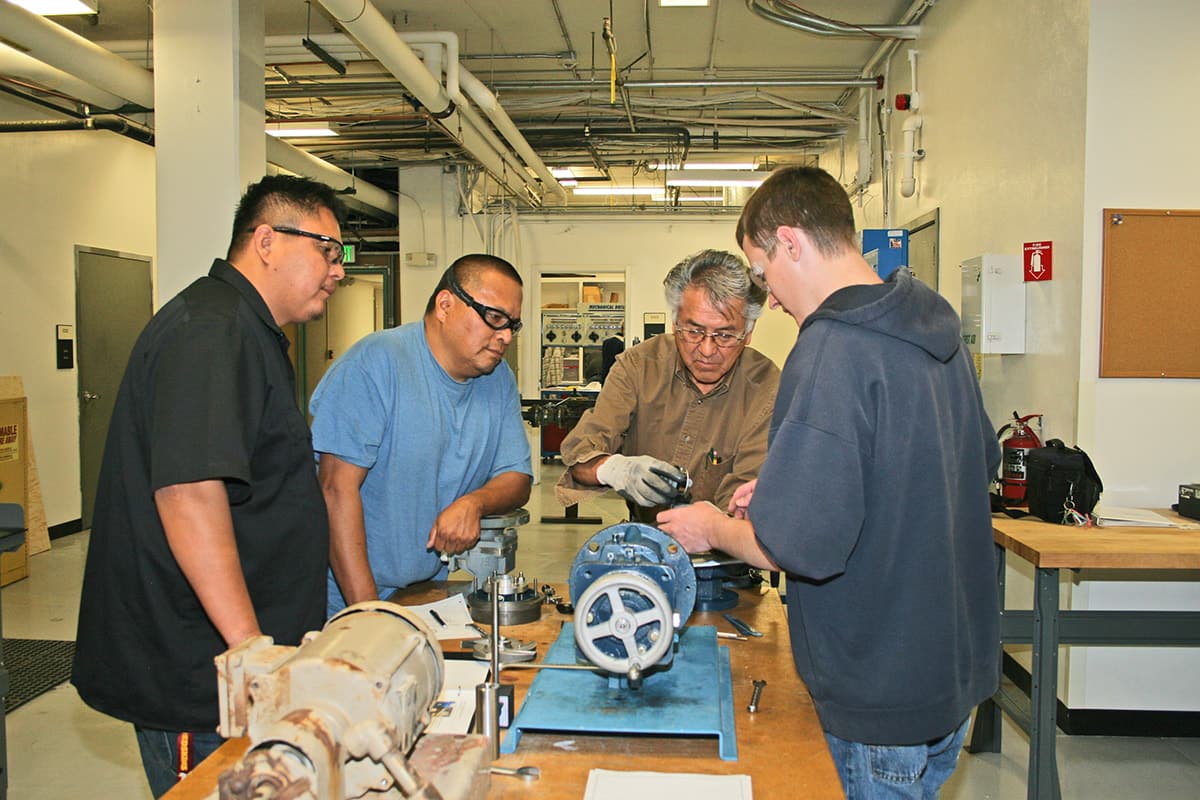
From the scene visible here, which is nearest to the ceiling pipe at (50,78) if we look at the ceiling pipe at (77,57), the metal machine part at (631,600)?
the ceiling pipe at (77,57)

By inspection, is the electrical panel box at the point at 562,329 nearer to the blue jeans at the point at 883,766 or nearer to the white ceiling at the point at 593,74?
the white ceiling at the point at 593,74

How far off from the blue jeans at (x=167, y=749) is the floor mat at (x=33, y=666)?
2.61m

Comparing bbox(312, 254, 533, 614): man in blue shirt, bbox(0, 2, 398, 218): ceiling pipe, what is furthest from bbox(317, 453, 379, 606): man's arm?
bbox(0, 2, 398, 218): ceiling pipe

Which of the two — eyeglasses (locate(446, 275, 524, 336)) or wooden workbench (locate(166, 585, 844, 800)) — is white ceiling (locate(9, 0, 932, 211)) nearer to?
eyeglasses (locate(446, 275, 524, 336))

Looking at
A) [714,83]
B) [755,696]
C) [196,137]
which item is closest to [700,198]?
[714,83]

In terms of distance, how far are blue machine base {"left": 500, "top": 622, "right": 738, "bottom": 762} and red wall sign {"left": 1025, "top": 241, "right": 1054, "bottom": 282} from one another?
2836mm

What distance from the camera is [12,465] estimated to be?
5.32 m

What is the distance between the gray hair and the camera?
7.03 feet

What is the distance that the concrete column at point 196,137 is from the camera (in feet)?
13.4

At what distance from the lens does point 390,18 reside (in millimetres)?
5773

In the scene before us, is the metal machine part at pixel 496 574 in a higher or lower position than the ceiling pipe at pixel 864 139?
lower

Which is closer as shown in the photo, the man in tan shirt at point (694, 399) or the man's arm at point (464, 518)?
the man's arm at point (464, 518)

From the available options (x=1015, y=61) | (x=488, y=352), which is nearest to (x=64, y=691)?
(x=488, y=352)

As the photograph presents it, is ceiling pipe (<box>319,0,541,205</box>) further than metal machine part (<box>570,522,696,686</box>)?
Yes
